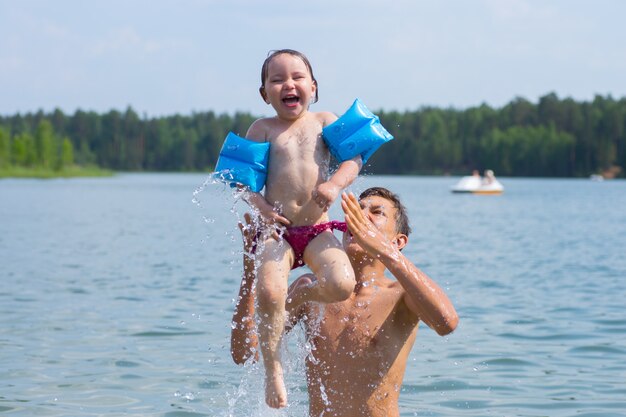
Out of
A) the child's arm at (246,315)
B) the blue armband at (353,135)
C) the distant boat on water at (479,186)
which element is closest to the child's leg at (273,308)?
the child's arm at (246,315)

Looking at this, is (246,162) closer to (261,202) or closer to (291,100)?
(261,202)

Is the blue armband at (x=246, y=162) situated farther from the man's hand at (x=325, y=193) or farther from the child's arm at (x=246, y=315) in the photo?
the man's hand at (x=325, y=193)

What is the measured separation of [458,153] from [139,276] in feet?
382

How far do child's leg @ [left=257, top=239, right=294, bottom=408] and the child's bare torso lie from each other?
0.67ft

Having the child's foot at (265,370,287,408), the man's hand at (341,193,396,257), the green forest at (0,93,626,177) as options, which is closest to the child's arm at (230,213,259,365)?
the child's foot at (265,370,287,408)

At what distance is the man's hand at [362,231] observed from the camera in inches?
180

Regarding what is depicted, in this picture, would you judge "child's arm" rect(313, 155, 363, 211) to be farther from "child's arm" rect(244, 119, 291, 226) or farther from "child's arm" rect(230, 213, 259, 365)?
"child's arm" rect(230, 213, 259, 365)

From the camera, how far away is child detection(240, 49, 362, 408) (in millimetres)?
4738

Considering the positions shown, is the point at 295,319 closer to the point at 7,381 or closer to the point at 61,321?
the point at 7,381

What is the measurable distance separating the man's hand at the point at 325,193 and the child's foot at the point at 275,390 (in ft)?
2.57

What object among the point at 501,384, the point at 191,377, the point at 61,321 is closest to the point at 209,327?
the point at 61,321

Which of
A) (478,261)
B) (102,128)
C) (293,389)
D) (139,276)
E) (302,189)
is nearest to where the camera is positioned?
(302,189)

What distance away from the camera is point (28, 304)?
13.8 metres

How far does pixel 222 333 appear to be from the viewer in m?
11.5
